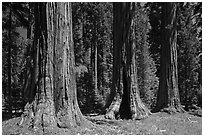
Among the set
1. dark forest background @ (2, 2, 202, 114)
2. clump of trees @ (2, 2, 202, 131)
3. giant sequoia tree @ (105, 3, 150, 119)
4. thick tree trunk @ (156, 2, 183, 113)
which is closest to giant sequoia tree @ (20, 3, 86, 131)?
clump of trees @ (2, 2, 202, 131)

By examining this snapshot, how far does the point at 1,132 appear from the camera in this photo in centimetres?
660

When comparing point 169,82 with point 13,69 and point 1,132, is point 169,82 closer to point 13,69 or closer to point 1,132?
point 1,132

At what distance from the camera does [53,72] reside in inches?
287

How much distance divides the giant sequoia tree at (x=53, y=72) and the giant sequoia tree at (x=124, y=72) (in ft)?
11.1

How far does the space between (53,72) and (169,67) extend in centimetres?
750

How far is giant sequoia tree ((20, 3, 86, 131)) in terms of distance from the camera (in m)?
7.09

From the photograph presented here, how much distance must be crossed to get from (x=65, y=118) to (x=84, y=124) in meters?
0.55

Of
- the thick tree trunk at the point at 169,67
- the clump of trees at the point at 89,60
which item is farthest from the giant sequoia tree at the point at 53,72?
the thick tree trunk at the point at 169,67

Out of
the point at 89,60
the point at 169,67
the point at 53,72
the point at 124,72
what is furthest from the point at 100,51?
the point at 53,72

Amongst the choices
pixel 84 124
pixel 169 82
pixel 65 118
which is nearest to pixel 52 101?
pixel 65 118

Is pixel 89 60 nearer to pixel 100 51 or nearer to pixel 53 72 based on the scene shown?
pixel 100 51

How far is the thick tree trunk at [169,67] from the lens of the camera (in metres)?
13.1

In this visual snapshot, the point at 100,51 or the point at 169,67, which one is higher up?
the point at 100,51

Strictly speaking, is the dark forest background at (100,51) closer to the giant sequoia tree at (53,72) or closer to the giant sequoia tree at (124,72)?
the giant sequoia tree at (124,72)
